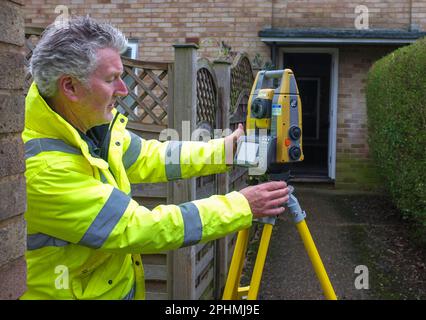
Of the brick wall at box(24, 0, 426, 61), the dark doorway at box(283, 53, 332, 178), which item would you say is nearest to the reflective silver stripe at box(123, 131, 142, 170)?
the brick wall at box(24, 0, 426, 61)

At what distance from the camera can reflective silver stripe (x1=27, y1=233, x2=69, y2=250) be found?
1.86m

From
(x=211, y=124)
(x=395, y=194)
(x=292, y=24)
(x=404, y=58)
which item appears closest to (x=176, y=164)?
(x=211, y=124)

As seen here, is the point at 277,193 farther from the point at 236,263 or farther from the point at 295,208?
the point at 236,263

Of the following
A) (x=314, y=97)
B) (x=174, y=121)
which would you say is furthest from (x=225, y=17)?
(x=174, y=121)

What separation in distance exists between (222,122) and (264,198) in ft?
8.24

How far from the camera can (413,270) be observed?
533 centimetres

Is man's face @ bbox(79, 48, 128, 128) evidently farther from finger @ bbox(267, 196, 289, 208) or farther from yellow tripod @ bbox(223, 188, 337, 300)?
yellow tripod @ bbox(223, 188, 337, 300)

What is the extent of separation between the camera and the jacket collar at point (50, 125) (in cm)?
182

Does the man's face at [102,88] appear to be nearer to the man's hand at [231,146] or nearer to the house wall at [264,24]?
the man's hand at [231,146]

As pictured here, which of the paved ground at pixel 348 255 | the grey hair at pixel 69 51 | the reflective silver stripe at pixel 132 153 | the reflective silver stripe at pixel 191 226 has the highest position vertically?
the grey hair at pixel 69 51

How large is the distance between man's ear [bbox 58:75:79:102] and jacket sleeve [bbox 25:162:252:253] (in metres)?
0.25

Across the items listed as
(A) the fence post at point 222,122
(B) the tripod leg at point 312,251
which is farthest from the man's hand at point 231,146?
(A) the fence post at point 222,122

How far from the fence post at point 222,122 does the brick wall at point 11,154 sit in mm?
2961

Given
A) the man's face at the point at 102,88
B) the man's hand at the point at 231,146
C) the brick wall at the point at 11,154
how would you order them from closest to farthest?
the brick wall at the point at 11,154 → the man's face at the point at 102,88 → the man's hand at the point at 231,146
